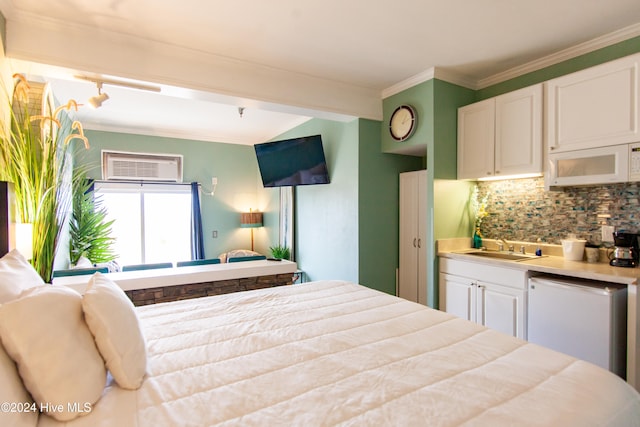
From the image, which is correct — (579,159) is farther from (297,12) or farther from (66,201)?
(66,201)

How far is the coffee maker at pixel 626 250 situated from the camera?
7.30 ft

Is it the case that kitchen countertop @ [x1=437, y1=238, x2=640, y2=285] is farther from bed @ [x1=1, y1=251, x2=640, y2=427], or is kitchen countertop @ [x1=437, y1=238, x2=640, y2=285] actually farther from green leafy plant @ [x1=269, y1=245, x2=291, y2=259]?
green leafy plant @ [x1=269, y1=245, x2=291, y2=259]

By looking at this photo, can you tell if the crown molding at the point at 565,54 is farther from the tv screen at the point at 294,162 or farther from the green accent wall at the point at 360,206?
the tv screen at the point at 294,162

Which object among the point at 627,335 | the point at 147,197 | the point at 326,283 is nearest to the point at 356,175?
the point at 326,283

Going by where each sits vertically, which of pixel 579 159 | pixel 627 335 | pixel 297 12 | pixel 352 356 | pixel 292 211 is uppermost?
Answer: pixel 297 12

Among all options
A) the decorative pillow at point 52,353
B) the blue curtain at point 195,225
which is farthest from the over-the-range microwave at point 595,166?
the blue curtain at point 195,225

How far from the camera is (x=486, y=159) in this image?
298 cm

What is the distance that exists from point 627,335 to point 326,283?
76.0 inches

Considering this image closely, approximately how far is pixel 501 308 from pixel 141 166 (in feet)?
16.9

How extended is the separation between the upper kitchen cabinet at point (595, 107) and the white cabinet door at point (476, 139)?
0.47 m

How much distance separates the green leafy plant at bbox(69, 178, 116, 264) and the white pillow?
3831 mm

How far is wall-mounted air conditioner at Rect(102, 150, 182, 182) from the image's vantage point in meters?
4.80

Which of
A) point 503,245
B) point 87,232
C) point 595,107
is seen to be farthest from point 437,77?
point 87,232

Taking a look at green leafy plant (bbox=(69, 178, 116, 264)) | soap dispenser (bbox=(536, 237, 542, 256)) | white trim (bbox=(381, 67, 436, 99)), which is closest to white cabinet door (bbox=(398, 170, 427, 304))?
white trim (bbox=(381, 67, 436, 99))
